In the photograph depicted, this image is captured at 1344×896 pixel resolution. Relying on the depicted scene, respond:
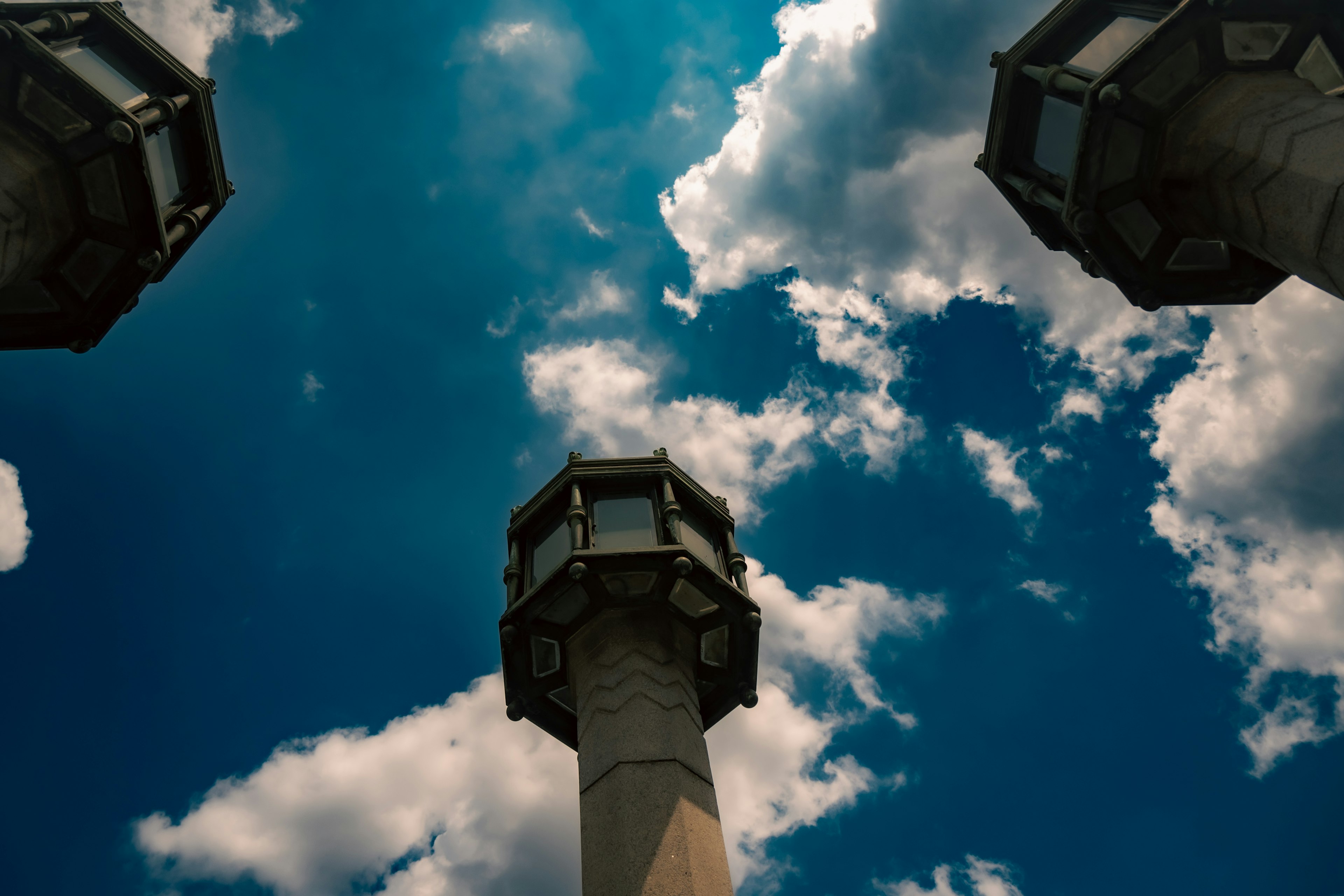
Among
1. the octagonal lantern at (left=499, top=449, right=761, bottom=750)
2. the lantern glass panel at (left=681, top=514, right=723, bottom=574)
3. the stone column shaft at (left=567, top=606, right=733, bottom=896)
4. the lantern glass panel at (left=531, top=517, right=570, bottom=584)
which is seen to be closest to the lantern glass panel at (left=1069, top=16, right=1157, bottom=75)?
the octagonal lantern at (left=499, top=449, right=761, bottom=750)

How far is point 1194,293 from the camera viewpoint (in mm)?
14844

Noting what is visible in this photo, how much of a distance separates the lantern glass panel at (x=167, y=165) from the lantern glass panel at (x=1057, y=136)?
1668 cm

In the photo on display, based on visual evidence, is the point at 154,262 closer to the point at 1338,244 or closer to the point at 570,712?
the point at 570,712

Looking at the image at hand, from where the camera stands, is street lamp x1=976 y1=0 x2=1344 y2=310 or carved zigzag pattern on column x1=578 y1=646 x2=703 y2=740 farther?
carved zigzag pattern on column x1=578 y1=646 x2=703 y2=740

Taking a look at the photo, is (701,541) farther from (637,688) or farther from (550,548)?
(637,688)

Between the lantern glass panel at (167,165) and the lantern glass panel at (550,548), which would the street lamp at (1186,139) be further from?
the lantern glass panel at (167,165)

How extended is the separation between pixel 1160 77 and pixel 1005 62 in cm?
362

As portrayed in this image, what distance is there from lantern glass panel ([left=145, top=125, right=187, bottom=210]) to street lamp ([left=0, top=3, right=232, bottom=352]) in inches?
1.3

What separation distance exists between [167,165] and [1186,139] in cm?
1837

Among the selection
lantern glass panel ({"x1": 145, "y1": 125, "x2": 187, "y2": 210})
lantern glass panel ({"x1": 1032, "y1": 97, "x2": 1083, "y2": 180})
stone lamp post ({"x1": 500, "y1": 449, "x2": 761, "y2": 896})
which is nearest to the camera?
stone lamp post ({"x1": 500, "y1": 449, "x2": 761, "y2": 896})

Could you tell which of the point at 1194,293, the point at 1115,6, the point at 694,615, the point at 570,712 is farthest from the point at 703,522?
the point at 1115,6

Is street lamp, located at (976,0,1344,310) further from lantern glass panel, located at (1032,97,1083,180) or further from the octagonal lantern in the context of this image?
the octagonal lantern

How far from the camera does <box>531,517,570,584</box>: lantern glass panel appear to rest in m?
14.5

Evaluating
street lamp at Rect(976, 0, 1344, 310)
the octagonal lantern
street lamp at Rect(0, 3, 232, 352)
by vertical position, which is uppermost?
street lamp at Rect(0, 3, 232, 352)
